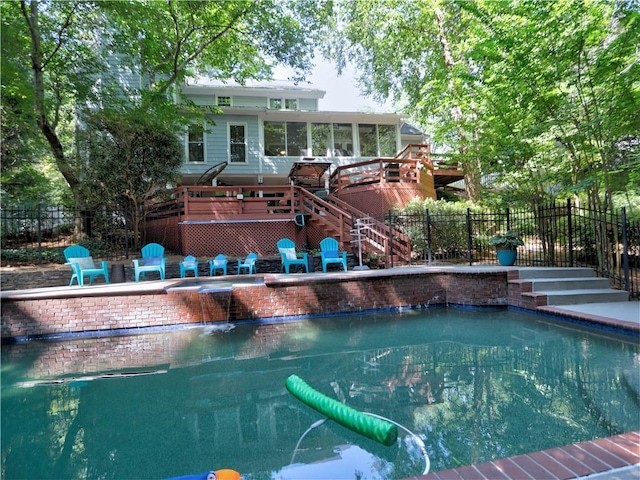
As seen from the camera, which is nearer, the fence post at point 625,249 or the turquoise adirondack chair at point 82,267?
the fence post at point 625,249

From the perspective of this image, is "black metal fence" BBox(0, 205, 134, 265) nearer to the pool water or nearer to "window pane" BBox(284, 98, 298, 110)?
the pool water

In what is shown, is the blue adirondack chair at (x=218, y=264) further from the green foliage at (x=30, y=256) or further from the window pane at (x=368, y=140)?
Answer: the window pane at (x=368, y=140)

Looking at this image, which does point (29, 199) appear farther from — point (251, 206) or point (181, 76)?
point (251, 206)

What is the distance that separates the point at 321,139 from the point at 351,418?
17.6m

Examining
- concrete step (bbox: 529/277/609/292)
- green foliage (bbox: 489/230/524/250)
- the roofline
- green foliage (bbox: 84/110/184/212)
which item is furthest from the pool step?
the roofline

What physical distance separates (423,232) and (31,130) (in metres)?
11.9

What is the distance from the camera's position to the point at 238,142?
57.4 feet

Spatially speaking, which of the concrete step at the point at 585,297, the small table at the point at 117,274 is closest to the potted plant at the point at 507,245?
the concrete step at the point at 585,297

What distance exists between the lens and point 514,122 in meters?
8.55

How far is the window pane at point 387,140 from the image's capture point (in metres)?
19.6

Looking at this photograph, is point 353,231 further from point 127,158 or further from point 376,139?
point 376,139

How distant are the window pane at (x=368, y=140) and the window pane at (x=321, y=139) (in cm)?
172

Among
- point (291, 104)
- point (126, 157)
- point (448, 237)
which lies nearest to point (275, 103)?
point (291, 104)

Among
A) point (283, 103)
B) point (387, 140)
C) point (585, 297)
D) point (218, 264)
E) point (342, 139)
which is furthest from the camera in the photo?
point (387, 140)
